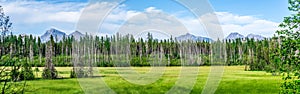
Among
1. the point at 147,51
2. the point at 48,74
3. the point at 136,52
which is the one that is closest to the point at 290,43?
the point at 48,74

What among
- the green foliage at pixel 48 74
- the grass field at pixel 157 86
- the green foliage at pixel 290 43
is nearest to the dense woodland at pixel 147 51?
the green foliage at pixel 48 74

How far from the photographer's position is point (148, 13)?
33750mm

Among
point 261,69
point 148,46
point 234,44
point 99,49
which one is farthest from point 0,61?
point 234,44

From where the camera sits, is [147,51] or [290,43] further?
[147,51]

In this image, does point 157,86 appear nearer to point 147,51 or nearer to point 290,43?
point 290,43

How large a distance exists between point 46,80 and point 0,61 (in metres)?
55.2

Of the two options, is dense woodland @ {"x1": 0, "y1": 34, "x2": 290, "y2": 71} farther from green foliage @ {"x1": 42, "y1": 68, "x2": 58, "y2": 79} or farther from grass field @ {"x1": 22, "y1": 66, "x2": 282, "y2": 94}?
grass field @ {"x1": 22, "y1": 66, "x2": 282, "y2": 94}

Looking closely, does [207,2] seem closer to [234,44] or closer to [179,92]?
[179,92]

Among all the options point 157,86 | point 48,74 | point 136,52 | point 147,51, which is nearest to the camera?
point 157,86

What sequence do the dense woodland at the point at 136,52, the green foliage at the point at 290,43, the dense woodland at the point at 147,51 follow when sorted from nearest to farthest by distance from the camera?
the dense woodland at the point at 136,52 → the green foliage at the point at 290,43 → the dense woodland at the point at 147,51

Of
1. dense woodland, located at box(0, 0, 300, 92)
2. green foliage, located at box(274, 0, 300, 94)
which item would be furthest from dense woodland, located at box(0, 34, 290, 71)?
green foliage, located at box(274, 0, 300, 94)

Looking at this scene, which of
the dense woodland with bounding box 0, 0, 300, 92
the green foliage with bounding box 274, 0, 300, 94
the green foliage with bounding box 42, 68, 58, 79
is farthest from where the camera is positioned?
the green foliage with bounding box 42, 68, 58, 79

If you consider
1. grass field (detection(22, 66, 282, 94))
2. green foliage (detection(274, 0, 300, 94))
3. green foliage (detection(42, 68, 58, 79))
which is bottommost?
grass field (detection(22, 66, 282, 94))

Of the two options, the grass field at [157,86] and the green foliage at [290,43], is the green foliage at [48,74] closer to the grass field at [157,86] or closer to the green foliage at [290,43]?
the grass field at [157,86]
